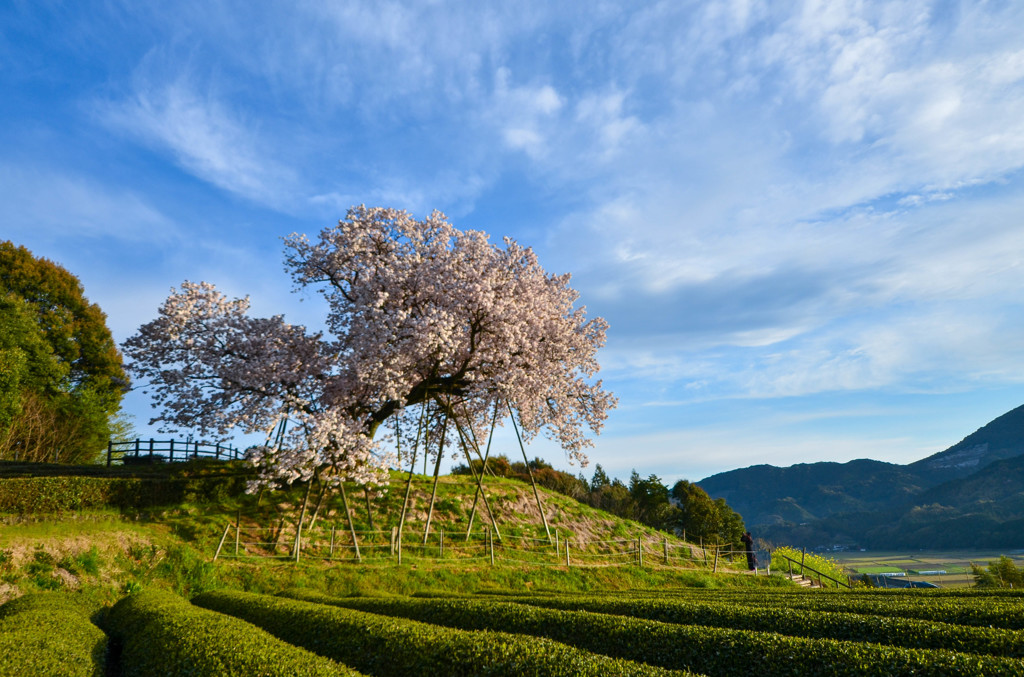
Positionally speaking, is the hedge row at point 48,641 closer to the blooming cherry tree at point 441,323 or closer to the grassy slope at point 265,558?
the grassy slope at point 265,558

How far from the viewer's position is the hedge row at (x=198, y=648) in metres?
8.38

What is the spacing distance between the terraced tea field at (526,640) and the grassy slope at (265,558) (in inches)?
135

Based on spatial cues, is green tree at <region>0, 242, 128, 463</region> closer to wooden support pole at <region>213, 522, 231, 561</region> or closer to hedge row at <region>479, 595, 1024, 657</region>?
wooden support pole at <region>213, 522, 231, 561</region>

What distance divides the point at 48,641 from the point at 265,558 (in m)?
11.6

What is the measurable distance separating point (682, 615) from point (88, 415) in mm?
45137

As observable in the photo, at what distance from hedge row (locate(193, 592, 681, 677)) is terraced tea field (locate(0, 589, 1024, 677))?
0.08 ft

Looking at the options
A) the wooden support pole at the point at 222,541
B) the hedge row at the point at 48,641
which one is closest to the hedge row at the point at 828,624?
the hedge row at the point at 48,641

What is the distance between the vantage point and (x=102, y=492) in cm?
2455

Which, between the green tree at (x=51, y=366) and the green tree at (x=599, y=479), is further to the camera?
the green tree at (x=599, y=479)

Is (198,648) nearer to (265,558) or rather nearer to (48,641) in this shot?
(48,641)

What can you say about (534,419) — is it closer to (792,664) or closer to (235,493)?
(235,493)

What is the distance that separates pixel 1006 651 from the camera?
795cm

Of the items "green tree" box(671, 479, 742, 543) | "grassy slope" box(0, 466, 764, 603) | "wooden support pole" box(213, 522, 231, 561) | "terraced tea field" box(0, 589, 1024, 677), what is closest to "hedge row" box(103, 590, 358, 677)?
"terraced tea field" box(0, 589, 1024, 677)

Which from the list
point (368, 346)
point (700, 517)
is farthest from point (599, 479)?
point (368, 346)
